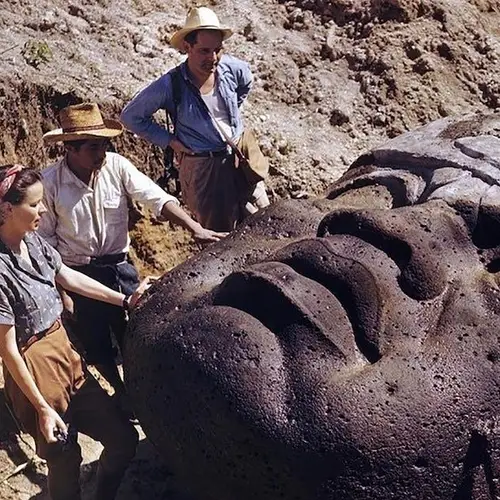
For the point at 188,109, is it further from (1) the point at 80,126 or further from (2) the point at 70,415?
(2) the point at 70,415

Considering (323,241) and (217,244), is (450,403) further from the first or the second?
(217,244)

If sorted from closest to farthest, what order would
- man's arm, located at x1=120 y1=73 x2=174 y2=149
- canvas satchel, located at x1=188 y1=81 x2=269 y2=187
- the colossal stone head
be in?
the colossal stone head
man's arm, located at x1=120 y1=73 x2=174 y2=149
canvas satchel, located at x1=188 y1=81 x2=269 y2=187

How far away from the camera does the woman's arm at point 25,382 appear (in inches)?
155

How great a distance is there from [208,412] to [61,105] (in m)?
3.71

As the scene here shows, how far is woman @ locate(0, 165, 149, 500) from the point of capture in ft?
13.1

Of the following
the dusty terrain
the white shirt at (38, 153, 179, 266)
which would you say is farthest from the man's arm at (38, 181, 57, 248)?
the dusty terrain

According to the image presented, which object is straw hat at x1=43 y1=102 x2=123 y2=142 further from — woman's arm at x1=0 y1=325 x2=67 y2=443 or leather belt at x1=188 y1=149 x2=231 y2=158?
woman's arm at x1=0 y1=325 x2=67 y2=443

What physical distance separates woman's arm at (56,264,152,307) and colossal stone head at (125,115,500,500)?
0.20 meters

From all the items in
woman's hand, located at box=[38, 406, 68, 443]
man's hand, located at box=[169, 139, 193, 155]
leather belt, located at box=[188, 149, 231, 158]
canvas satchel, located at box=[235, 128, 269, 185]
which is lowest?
woman's hand, located at box=[38, 406, 68, 443]

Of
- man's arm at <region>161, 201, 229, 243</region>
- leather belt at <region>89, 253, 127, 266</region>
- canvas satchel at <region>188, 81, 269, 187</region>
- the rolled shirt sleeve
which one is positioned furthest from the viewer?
canvas satchel at <region>188, 81, 269, 187</region>

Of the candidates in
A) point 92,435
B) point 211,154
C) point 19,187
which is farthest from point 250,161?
point 19,187

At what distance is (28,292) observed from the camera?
406 cm

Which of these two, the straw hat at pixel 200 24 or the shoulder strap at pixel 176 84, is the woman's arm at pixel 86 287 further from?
the straw hat at pixel 200 24

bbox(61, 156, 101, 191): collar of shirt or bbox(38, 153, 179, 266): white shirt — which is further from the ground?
bbox(61, 156, 101, 191): collar of shirt
